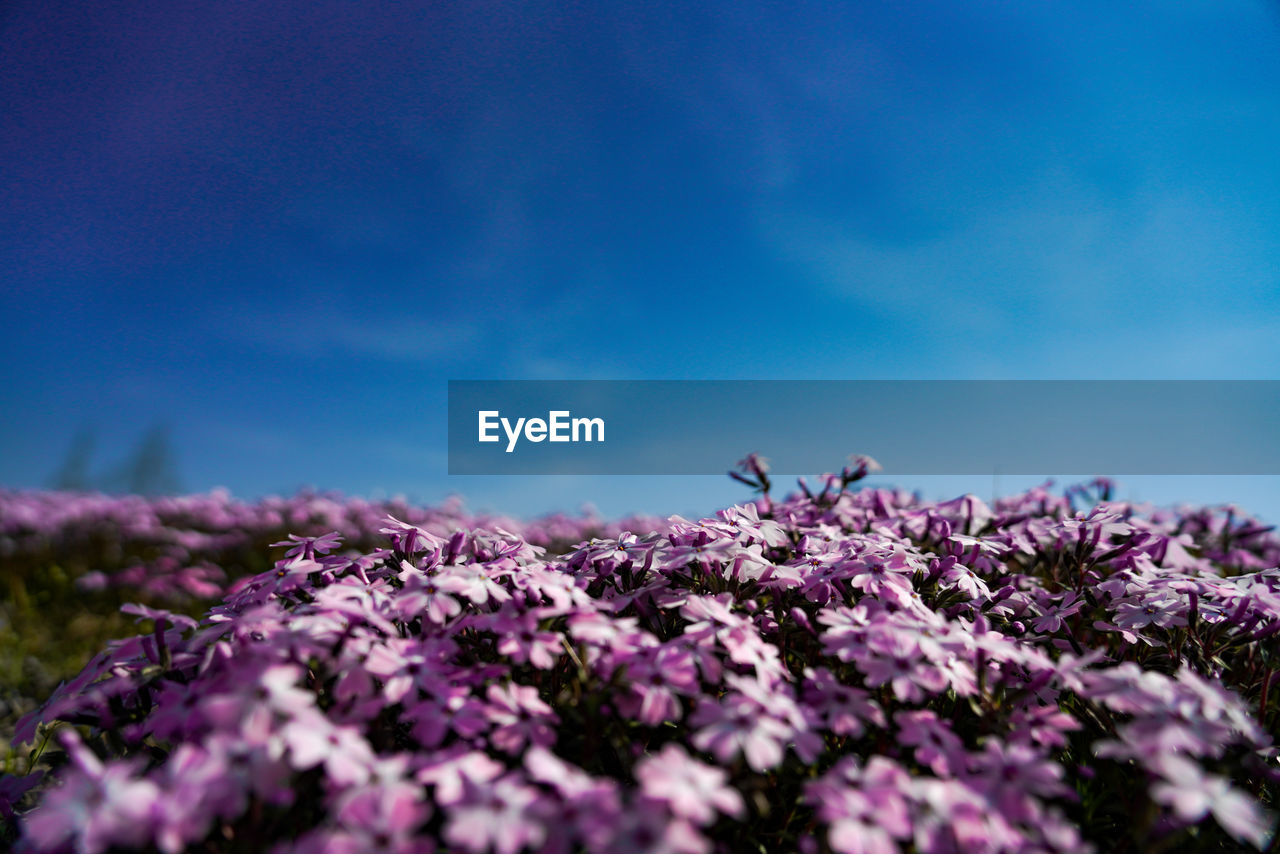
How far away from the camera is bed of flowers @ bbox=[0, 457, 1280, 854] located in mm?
1536

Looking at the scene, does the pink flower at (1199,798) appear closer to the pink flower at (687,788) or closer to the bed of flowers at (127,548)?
the pink flower at (687,788)

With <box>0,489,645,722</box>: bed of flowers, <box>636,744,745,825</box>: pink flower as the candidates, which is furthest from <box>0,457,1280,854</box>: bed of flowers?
<box>0,489,645,722</box>: bed of flowers

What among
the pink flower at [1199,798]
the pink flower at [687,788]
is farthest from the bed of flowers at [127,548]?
the pink flower at [1199,798]

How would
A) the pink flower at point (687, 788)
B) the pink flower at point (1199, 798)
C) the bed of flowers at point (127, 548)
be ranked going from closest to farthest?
1. the pink flower at point (687, 788)
2. the pink flower at point (1199, 798)
3. the bed of flowers at point (127, 548)

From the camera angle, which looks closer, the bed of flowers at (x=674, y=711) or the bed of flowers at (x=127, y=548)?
the bed of flowers at (x=674, y=711)

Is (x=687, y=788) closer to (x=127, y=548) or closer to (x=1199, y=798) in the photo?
(x=1199, y=798)

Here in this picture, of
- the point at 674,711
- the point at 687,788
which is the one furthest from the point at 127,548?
the point at 687,788

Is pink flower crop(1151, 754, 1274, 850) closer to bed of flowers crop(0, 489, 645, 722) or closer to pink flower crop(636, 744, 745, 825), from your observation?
pink flower crop(636, 744, 745, 825)

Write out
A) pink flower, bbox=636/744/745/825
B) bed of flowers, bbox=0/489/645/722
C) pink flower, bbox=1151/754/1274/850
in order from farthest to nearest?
bed of flowers, bbox=0/489/645/722, pink flower, bbox=1151/754/1274/850, pink flower, bbox=636/744/745/825

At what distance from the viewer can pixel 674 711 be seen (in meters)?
1.87

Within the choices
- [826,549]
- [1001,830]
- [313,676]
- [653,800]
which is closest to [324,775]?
[313,676]

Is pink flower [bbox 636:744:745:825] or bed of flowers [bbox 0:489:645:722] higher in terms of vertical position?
bed of flowers [bbox 0:489:645:722]

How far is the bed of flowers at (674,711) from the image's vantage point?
5.04 feet

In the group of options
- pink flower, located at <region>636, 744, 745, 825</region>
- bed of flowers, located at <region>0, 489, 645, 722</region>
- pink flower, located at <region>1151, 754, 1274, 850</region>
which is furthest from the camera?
bed of flowers, located at <region>0, 489, 645, 722</region>
